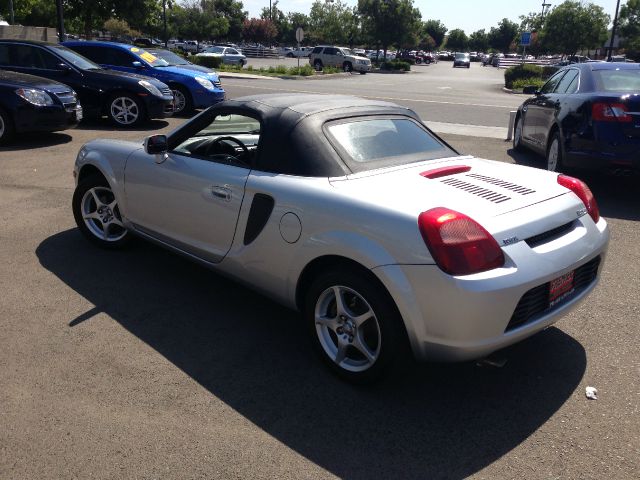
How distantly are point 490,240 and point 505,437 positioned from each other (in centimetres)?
94

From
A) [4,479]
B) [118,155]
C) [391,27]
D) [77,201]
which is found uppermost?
[391,27]

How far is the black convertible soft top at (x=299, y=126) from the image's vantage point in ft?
11.7

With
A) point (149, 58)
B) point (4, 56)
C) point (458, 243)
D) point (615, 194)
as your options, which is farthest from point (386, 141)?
point (149, 58)

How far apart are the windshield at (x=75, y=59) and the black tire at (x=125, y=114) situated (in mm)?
910

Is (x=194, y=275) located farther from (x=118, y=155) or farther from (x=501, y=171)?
(x=501, y=171)

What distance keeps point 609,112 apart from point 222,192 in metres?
4.96

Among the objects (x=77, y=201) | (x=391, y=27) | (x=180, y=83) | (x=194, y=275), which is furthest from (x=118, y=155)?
(x=391, y=27)

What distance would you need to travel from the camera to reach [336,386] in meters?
3.36

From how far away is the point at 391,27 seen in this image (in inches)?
2267

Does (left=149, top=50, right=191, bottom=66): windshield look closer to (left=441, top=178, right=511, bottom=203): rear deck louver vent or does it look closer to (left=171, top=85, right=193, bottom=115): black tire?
(left=171, top=85, right=193, bottom=115): black tire

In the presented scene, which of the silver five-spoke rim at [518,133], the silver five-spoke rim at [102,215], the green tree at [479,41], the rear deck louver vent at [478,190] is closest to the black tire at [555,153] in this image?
the silver five-spoke rim at [518,133]

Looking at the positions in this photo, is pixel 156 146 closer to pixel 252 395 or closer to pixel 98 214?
pixel 98 214

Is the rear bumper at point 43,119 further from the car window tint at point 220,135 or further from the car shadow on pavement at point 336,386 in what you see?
the car window tint at point 220,135

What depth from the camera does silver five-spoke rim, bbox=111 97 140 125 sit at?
1220cm
